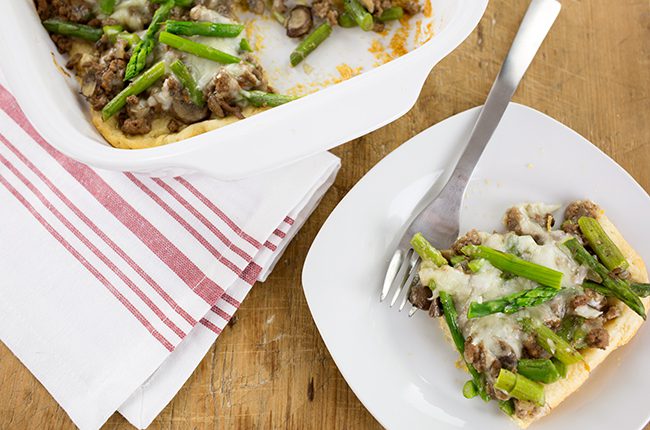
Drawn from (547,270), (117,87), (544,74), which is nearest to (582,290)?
(547,270)

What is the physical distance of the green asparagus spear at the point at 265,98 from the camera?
104 inches

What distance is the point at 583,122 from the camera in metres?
2.97

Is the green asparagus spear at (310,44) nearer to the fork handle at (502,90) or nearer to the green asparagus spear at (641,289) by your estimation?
the fork handle at (502,90)

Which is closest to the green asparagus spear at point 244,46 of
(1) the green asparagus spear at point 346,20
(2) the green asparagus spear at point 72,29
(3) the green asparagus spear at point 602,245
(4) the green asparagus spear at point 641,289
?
(1) the green asparagus spear at point 346,20

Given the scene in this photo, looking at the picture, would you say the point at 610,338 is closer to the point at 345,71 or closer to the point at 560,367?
the point at 560,367

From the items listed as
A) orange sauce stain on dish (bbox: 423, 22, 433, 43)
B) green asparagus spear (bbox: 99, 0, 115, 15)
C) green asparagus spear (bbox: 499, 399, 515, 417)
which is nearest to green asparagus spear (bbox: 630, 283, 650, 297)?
green asparagus spear (bbox: 499, 399, 515, 417)

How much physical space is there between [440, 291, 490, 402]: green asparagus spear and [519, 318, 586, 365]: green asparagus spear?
0.22 m

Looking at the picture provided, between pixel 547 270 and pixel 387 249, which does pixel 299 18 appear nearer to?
pixel 387 249

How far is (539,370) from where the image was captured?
2.27m

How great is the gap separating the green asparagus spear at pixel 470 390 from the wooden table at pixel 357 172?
0.38m

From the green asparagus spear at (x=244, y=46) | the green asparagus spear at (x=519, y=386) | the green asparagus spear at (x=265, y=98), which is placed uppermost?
the green asparagus spear at (x=244, y=46)

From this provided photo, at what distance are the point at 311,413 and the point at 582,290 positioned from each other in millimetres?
1072

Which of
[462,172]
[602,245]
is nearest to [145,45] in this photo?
[462,172]

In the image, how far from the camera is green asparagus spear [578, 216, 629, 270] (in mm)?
2436
